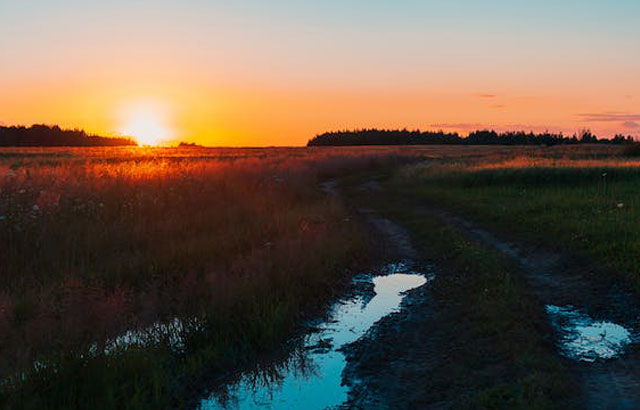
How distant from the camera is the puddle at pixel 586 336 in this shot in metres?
6.16

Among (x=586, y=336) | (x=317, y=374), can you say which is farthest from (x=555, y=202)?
(x=317, y=374)

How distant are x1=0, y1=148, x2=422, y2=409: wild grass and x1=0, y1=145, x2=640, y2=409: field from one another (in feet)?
0.08

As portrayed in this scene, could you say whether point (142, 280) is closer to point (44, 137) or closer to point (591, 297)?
point (591, 297)

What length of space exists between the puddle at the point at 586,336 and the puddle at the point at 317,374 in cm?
225

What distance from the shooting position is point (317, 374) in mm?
5848

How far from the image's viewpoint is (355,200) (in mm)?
24047

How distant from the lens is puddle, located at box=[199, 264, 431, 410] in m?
5.20

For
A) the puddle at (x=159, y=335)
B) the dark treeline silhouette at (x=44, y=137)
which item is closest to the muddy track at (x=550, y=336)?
the puddle at (x=159, y=335)

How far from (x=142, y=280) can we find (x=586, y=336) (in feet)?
20.5

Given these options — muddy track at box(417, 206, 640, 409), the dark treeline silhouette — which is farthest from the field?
the dark treeline silhouette

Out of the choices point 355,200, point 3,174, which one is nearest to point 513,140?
point 355,200

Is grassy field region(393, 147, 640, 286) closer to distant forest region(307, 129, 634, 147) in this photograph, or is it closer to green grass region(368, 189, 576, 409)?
green grass region(368, 189, 576, 409)

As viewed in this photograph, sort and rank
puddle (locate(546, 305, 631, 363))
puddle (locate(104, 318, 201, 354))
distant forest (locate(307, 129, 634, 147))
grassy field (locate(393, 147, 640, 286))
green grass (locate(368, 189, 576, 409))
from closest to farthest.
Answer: green grass (locate(368, 189, 576, 409))
puddle (locate(104, 318, 201, 354))
puddle (locate(546, 305, 631, 363))
grassy field (locate(393, 147, 640, 286))
distant forest (locate(307, 129, 634, 147))

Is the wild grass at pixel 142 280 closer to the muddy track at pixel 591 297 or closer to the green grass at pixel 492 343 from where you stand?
the green grass at pixel 492 343
